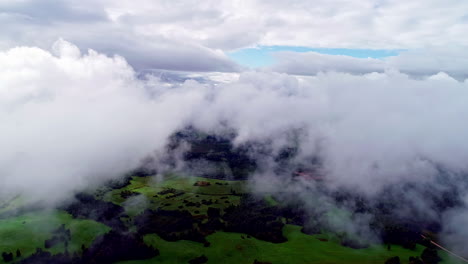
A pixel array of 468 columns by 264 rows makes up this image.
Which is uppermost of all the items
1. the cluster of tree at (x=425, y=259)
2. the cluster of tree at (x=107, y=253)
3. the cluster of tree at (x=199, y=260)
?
the cluster of tree at (x=107, y=253)

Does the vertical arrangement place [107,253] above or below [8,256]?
below

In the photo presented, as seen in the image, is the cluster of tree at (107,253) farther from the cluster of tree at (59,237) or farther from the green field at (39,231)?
the cluster of tree at (59,237)

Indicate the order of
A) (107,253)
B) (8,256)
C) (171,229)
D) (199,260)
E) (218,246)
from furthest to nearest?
(171,229), (218,246), (199,260), (107,253), (8,256)

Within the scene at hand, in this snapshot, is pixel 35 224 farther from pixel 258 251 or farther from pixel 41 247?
pixel 258 251

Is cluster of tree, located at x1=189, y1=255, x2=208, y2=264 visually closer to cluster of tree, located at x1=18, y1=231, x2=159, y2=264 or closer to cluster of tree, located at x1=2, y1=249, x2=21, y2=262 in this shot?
cluster of tree, located at x1=18, y1=231, x2=159, y2=264

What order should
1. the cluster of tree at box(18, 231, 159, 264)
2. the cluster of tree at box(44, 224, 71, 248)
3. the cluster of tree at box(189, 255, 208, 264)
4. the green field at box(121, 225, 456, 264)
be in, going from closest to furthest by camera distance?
→ the cluster of tree at box(18, 231, 159, 264) < the cluster of tree at box(189, 255, 208, 264) < the cluster of tree at box(44, 224, 71, 248) < the green field at box(121, 225, 456, 264)

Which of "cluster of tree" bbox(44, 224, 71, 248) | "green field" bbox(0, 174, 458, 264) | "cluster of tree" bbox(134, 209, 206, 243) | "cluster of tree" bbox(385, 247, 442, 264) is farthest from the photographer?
"cluster of tree" bbox(134, 209, 206, 243)

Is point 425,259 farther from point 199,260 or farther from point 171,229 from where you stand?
point 171,229

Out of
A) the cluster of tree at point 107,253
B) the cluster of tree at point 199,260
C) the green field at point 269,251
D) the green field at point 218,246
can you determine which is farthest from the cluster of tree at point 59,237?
the cluster of tree at point 199,260

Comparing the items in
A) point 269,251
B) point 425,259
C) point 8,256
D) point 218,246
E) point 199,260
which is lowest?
point 425,259

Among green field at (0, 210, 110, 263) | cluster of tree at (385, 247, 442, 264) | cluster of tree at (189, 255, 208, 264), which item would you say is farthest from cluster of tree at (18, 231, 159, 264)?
cluster of tree at (385, 247, 442, 264)

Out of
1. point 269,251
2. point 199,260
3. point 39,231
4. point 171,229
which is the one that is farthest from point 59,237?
point 269,251
